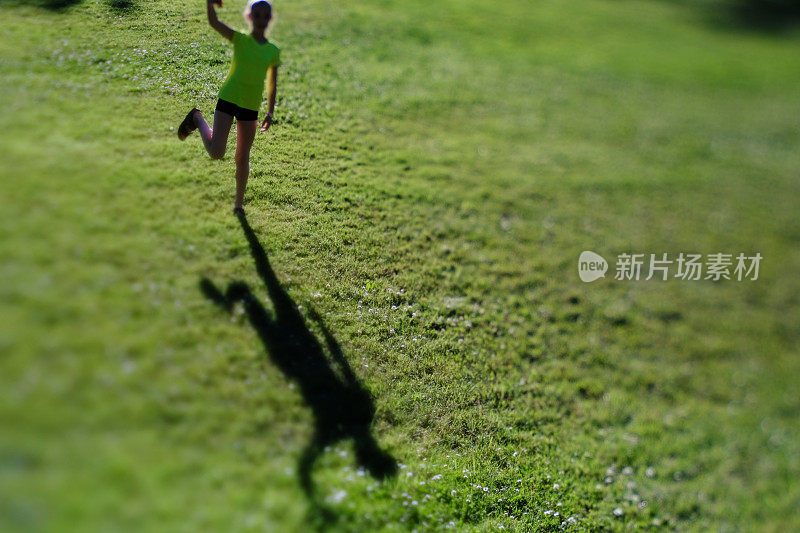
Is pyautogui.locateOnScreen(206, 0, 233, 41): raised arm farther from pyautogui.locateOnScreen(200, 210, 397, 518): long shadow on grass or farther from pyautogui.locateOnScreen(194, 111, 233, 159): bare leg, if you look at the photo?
pyautogui.locateOnScreen(200, 210, 397, 518): long shadow on grass

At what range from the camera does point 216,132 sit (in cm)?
761

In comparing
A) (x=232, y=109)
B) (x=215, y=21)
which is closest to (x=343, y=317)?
(x=232, y=109)

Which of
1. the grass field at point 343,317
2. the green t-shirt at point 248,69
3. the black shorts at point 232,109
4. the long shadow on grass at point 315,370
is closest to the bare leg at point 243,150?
the black shorts at point 232,109

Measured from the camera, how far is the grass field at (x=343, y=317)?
17.1 ft

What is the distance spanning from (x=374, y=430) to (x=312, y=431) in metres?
1.00

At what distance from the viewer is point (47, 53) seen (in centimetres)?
770

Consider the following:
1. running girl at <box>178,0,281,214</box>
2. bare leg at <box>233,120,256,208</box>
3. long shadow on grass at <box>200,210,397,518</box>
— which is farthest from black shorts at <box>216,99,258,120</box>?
long shadow on grass at <box>200,210,397,518</box>

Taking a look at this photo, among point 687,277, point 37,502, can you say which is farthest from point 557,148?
point 37,502

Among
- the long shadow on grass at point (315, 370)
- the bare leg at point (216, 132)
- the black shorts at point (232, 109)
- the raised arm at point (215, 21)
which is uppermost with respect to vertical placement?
the raised arm at point (215, 21)

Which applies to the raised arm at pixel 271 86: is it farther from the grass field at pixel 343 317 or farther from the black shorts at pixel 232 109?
the grass field at pixel 343 317

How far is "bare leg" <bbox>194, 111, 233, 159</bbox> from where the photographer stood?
24.8ft

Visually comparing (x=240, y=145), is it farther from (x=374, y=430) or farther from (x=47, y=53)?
(x=374, y=430)

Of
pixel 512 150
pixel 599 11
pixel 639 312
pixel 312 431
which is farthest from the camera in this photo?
pixel 599 11

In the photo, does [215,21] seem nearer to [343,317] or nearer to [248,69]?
[248,69]
